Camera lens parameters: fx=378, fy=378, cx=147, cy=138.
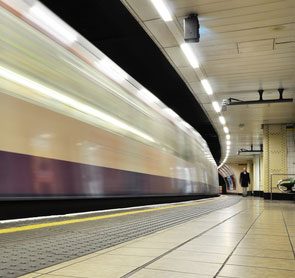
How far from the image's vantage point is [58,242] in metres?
2.95

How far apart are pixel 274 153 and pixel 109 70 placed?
46.9ft

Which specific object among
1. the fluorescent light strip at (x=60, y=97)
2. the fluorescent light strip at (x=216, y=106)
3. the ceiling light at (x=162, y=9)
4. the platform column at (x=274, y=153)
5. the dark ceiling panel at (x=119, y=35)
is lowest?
the fluorescent light strip at (x=60, y=97)

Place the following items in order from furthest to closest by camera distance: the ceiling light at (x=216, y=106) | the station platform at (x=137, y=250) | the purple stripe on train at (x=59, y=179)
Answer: the ceiling light at (x=216, y=106)
the purple stripe on train at (x=59, y=179)
the station platform at (x=137, y=250)

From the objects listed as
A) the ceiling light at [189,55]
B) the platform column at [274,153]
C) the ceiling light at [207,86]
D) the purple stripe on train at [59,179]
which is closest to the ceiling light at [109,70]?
the purple stripe on train at [59,179]

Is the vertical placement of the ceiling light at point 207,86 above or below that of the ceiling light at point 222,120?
below

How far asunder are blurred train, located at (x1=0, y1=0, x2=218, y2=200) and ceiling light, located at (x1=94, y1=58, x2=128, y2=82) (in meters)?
0.02

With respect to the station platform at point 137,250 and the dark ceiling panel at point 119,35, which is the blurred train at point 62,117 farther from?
the dark ceiling panel at point 119,35

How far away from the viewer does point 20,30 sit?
3949mm

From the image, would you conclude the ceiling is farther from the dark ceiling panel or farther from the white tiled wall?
the white tiled wall

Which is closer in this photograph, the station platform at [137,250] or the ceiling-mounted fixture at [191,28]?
the station platform at [137,250]

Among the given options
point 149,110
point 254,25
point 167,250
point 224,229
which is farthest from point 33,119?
point 254,25

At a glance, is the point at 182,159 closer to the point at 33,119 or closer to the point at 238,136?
the point at 33,119

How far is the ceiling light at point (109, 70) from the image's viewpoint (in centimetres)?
587

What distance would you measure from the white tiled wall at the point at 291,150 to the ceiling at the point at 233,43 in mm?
5983
